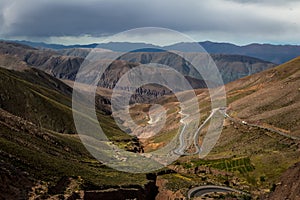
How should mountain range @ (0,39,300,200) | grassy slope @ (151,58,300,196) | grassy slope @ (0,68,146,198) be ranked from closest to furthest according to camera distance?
mountain range @ (0,39,300,200) → grassy slope @ (0,68,146,198) → grassy slope @ (151,58,300,196)

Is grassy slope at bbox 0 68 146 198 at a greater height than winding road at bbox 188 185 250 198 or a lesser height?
greater

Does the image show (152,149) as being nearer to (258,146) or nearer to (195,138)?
(195,138)

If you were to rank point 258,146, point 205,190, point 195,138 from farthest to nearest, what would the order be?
point 195,138 < point 258,146 < point 205,190

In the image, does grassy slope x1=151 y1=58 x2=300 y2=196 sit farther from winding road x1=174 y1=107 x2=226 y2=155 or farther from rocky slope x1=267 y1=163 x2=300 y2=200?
rocky slope x1=267 y1=163 x2=300 y2=200

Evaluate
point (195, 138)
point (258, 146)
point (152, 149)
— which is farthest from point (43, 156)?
point (152, 149)

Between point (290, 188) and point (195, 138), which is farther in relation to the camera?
point (195, 138)

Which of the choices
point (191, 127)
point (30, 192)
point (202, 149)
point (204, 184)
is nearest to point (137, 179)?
point (204, 184)

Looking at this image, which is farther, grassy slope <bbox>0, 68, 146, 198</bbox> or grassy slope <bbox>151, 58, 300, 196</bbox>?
grassy slope <bbox>151, 58, 300, 196</bbox>

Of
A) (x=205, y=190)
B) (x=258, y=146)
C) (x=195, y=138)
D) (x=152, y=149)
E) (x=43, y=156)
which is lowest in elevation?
(x=152, y=149)

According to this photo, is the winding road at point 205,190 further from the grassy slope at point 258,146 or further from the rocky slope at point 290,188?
the rocky slope at point 290,188

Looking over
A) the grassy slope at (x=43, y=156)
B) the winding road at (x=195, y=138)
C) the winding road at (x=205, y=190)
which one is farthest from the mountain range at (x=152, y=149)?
the winding road at (x=195, y=138)

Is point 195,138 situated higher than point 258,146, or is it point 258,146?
point 258,146

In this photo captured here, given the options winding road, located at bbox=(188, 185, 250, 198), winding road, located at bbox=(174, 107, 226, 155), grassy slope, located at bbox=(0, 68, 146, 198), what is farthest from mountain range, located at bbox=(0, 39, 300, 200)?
winding road, located at bbox=(174, 107, 226, 155)
